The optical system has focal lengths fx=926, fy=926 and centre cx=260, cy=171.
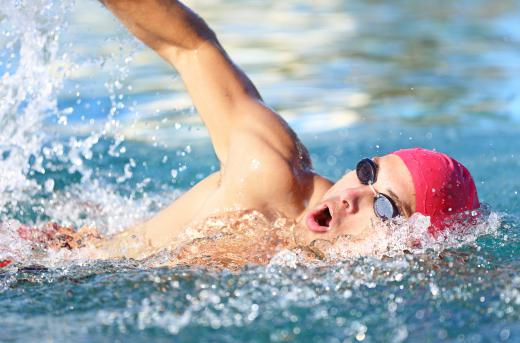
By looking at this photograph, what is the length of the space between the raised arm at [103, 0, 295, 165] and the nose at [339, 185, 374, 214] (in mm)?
273

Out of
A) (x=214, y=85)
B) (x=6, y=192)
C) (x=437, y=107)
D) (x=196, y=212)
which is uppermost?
(x=214, y=85)

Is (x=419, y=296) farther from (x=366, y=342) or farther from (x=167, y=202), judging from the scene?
(x=167, y=202)

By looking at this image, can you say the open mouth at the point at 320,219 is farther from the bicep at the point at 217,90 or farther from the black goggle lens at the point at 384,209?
the bicep at the point at 217,90

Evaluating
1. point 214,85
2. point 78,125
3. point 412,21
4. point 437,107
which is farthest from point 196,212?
point 412,21

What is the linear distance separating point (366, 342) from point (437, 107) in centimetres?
368

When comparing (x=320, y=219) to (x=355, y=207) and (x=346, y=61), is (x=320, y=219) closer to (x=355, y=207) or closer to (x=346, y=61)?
(x=355, y=207)

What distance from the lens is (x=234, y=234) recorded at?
2.63 m

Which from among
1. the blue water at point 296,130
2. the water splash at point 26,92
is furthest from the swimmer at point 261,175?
the water splash at point 26,92

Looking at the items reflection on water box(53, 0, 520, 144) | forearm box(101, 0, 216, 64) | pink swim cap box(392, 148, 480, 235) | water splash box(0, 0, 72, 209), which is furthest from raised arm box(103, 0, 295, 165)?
reflection on water box(53, 0, 520, 144)

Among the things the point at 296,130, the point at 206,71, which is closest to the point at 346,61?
the point at 296,130

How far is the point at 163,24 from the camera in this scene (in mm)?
2838

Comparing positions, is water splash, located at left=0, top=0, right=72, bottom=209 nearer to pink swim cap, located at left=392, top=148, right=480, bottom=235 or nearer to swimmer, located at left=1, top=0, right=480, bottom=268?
swimmer, located at left=1, top=0, right=480, bottom=268

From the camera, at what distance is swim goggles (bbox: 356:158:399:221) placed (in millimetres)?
2594

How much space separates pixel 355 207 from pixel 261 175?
0.97ft
